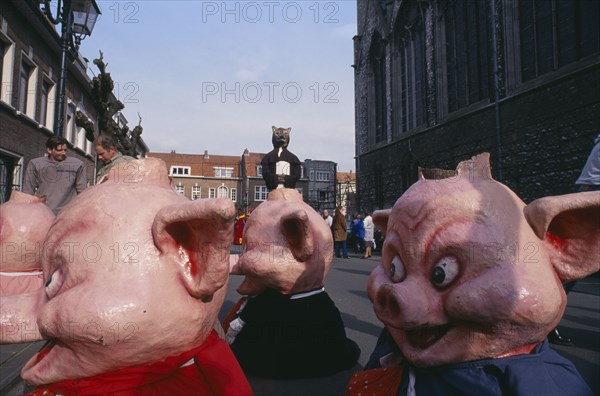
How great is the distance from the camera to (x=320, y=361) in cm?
291

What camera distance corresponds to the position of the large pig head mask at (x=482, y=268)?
1.33 meters

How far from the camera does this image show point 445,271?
1.44 m

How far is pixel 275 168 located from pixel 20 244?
2.12 m

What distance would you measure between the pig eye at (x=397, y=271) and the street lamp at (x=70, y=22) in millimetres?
4813

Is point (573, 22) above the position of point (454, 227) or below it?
above

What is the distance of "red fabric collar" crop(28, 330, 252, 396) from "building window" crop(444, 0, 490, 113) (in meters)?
15.0

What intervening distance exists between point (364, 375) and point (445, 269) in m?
0.60

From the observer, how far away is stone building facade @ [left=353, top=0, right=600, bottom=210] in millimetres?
11195

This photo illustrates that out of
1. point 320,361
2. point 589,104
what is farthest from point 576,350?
point 589,104

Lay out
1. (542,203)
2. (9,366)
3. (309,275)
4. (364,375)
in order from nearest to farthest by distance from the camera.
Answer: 1. (542,203)
2. (364,375)
3. (309,275)
4. (9,366)

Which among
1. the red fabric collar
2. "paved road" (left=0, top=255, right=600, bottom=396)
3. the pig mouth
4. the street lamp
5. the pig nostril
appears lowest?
"paved road" (left=0, top=255, right=600, bottom=396)

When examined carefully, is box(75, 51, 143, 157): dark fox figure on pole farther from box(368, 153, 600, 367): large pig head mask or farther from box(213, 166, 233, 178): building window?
box(213, 166, 233, 178): building window

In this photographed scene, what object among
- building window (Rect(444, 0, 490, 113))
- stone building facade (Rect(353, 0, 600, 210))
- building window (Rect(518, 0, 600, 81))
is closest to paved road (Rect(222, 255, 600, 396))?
stone building facade (Rect(353, 0, 600, 210))

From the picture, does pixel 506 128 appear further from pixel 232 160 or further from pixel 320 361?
pixel 232 160
